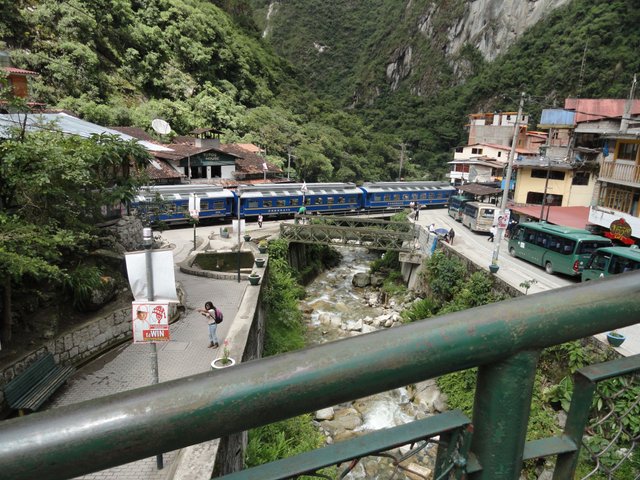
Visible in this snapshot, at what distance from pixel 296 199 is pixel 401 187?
430 inches

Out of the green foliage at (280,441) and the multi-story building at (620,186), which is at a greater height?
the multi-story building at (620,186)

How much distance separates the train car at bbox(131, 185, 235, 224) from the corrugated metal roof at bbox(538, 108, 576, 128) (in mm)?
22705

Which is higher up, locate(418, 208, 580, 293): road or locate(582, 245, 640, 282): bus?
locate(582, 245, 640, 282): bus

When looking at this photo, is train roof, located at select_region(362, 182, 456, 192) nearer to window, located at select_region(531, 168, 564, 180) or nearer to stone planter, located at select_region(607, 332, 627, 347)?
window, located at select_region(531, 168, 564, 180)

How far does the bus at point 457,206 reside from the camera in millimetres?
31875

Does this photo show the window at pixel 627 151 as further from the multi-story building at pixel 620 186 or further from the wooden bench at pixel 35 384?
the wooden bench at pixel 35 384

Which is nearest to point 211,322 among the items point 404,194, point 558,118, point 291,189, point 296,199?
point 296,199

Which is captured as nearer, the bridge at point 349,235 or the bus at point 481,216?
the bridge at point 349,235

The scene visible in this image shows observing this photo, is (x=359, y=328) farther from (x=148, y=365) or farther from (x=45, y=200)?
(x=45, y=200)

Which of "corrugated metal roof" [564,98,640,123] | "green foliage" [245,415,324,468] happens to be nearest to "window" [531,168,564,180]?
"corrugated metal roof" [564,98,640,123]

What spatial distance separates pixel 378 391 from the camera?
1034 millimetres

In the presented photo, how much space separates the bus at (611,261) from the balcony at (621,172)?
582 cm

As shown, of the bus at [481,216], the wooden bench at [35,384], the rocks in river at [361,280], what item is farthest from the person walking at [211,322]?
the bus at [481,216]

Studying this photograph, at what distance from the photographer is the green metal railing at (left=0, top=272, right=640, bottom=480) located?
0.85 m
